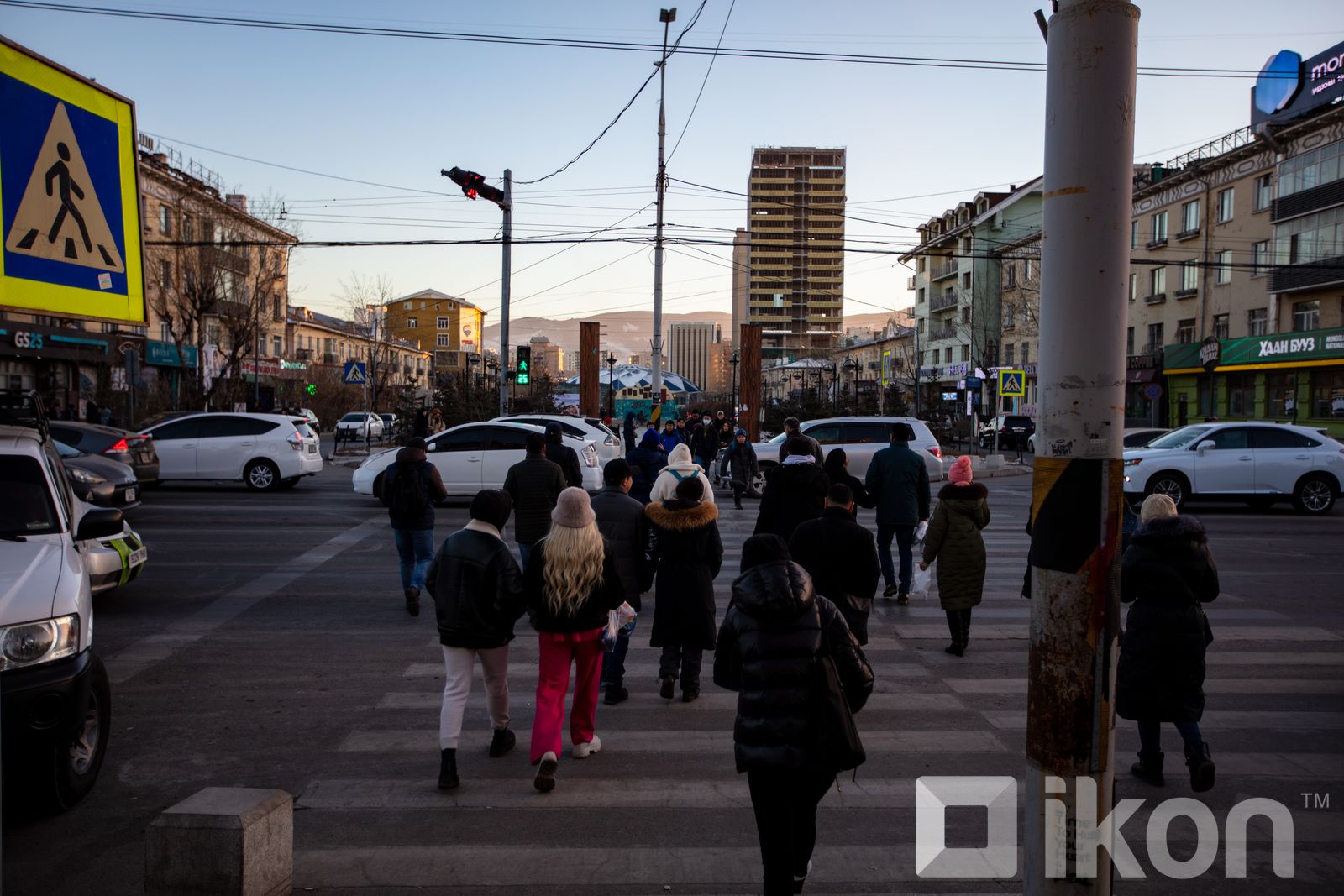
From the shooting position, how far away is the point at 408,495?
31.7ft

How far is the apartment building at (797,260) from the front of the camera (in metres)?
134

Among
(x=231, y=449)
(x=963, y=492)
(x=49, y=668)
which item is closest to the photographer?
(x=49, y=668)

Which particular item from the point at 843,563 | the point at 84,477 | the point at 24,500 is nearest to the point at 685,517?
the point at 843,563

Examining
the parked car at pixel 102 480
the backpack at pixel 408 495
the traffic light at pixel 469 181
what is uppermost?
the traffic light at pixel 469 181

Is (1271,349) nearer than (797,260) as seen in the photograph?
Yes

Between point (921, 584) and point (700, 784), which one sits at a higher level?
point (921, 584)

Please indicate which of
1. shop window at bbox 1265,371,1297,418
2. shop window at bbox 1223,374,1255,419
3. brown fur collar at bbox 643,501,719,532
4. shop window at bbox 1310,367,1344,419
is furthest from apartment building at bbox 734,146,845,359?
brown fur collar at bbox 643,501,719,532

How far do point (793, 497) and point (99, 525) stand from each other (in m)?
5.13

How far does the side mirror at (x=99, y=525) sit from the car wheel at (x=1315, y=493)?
20.1 metres

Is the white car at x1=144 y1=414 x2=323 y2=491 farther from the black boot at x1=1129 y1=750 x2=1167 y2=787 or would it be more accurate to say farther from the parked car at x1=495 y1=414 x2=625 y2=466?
the black boot at x1=1129 y1=750 x2=1167 y2=787

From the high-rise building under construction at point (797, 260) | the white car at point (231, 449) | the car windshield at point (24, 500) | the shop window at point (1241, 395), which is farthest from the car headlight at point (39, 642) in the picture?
the high-rise building under construction at point (797, 260)

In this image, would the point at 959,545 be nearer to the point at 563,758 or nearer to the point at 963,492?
the point at 963,492

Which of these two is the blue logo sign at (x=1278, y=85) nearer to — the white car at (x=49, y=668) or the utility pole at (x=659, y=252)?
the utility pole at (x=659, y=252)

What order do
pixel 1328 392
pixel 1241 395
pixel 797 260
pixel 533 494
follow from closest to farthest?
pixel 533 494 < pixel 1328 392 < pixel 1241 395 < pixel 797 260
